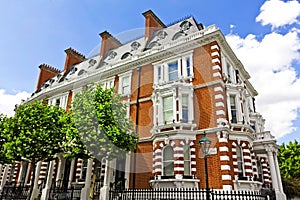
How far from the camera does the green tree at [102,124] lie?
1455 centimetres

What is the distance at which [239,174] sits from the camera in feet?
51.8

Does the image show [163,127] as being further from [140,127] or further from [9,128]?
[9,128]

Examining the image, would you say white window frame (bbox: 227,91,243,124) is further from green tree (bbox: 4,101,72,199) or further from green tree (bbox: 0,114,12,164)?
green tree (bbox: 0,114,12,164)

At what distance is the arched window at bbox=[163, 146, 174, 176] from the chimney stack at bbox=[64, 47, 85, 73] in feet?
64.7

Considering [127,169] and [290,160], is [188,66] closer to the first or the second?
[127,169]

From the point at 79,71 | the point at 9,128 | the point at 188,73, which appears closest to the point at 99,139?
the point at 9,128

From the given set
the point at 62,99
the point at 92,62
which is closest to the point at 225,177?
the point at 62,99

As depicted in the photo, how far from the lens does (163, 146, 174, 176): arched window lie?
1645cm

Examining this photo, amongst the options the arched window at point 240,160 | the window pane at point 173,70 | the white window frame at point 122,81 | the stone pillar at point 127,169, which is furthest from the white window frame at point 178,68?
the stone pillar at point 127,169

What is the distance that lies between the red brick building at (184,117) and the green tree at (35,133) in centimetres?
288

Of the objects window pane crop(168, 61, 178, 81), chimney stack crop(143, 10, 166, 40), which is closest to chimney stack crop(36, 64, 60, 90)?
chimney stack crop(143, 10, 166, 40)

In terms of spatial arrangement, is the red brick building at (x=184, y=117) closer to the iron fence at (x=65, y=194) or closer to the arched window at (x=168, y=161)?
the arched window at (x=168, y=161)

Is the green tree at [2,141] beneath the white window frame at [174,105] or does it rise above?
beneath

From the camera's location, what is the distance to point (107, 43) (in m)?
28.6
